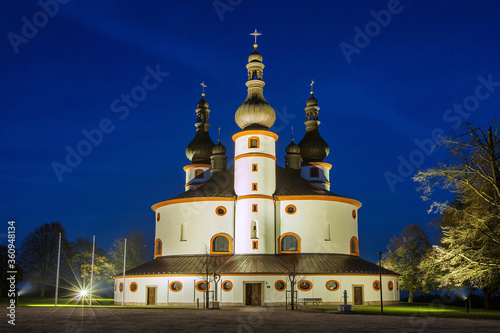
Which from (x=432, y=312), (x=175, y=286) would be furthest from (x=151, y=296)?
(x=432, y=312)

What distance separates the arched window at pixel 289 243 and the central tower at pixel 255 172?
733mm

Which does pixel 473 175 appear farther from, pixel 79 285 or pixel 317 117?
pixel 79 285

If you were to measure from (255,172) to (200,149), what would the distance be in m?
17.7

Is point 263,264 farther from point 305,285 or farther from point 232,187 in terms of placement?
point 232,187

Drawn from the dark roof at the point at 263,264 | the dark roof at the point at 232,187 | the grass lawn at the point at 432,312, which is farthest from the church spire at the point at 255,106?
the grass lawn at the point at 432,312

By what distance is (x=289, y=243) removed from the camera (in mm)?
48375

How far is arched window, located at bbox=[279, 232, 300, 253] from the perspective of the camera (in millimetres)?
48125

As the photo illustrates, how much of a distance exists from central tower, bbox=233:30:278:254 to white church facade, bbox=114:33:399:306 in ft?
0.29

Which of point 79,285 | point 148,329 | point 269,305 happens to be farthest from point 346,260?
point 79,285

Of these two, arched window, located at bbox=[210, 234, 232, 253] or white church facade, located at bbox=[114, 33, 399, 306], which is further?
arched window, located at bbox=[210, 234, 232, 253]

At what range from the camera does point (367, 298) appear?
4475 centimetres

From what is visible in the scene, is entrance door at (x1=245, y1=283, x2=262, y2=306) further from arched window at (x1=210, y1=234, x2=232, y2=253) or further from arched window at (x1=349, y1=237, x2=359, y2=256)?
arched window at (x1=349, y1=237, x2=359, y2=256)

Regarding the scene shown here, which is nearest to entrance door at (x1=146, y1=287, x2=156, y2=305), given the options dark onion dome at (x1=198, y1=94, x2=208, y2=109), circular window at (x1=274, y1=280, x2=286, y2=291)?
circular window at (x1=274, y1=280, x2=286, y2=291)

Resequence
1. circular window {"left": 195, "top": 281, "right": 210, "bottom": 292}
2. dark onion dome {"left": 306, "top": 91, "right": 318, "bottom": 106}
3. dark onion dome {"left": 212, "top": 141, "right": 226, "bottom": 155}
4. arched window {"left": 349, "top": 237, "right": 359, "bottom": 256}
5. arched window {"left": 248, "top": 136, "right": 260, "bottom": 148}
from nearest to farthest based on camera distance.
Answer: circular window {"left": 195, "top": 281, "right": 210, "bottom": 292}, arched window {"left": 248, "top": 136, "right": 260, "bottom": 148}, arched window {"left": 349, "top": 237, "right": 359, "bottom": 256}, dark onion dome {"left": 212, "top": 141, "right": 226, "bottom": 155}, dark onion dome {"left": 306, "top": 91, "right": 318, "bottom": 106}
